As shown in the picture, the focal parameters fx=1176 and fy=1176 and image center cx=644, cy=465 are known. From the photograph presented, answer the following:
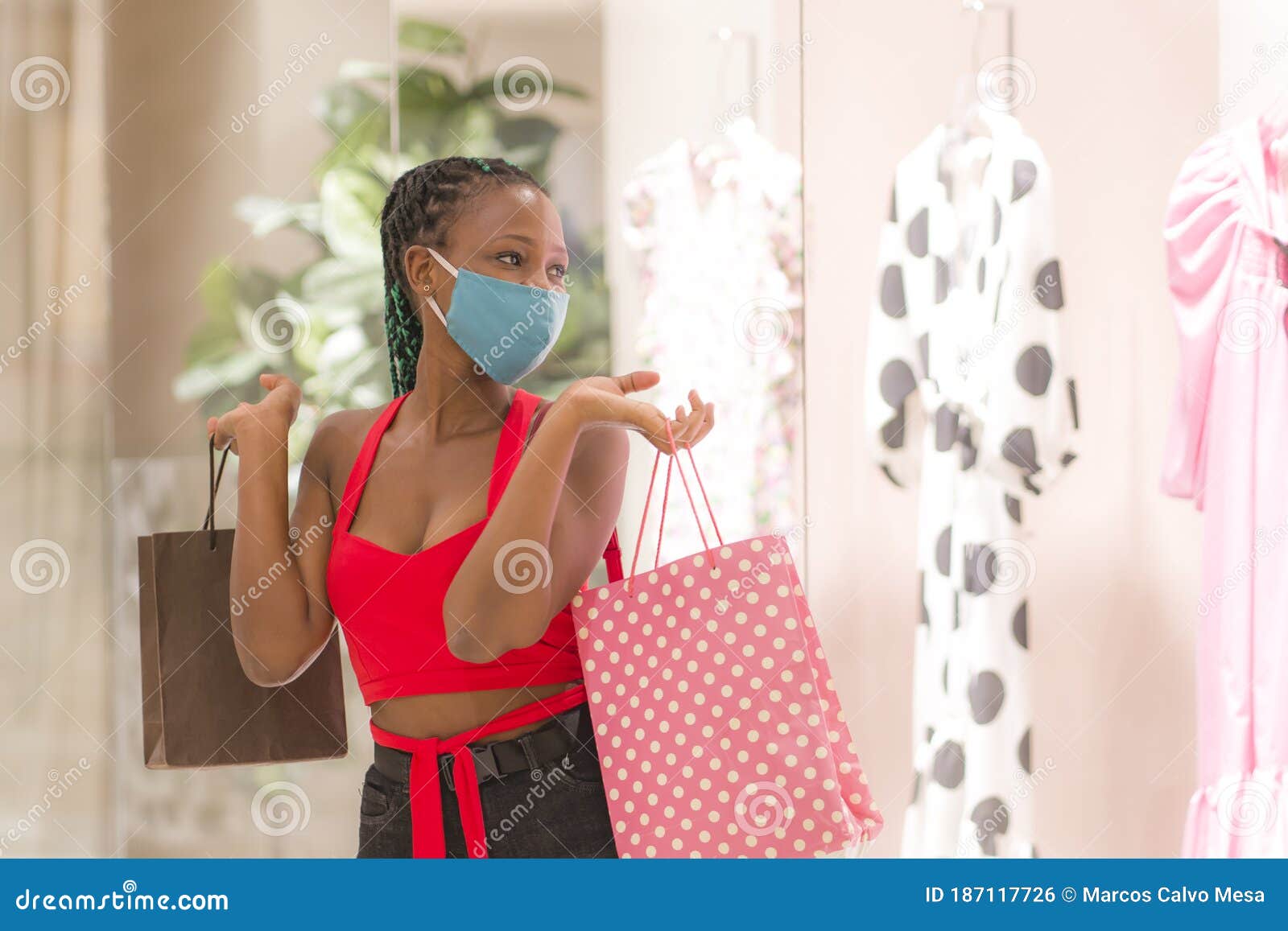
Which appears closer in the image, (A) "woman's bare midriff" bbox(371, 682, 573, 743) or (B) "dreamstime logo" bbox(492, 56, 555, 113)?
(A) "woman's bare midriff" bbox(371, 682, 573, 743)

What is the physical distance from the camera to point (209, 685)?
1221 mm

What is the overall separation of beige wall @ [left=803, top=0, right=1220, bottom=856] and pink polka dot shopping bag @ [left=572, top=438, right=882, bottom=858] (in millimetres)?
873

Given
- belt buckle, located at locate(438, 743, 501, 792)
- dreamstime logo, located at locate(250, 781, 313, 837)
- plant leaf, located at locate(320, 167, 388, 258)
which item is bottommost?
dreamstime logo, located at locate(250, 781, 313, 837)

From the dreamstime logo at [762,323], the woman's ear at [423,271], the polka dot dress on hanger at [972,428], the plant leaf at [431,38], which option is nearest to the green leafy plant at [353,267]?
the plant leaf at [431,38]

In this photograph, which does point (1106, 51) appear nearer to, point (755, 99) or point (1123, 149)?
point (1123, 149)

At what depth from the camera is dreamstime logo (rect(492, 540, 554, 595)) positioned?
0.94m

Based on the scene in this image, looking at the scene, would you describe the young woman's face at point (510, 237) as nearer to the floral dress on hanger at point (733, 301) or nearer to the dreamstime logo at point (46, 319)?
the floral dress on hanger at point (733, 301)

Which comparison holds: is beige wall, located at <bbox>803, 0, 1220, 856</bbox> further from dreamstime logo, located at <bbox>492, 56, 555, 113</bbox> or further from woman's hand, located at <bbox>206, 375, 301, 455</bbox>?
woman's hand, located at <bbox>206, 375, 301, 455</bbox>

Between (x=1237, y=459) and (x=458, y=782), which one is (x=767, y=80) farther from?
(x=458, y=782)

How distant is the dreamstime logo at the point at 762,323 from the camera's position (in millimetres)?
1822

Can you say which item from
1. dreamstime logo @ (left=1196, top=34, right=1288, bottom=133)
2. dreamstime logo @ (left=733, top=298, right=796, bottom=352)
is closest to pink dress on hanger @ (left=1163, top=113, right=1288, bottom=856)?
dreamstime logo @ (left=1196, top=34, right=1288, bottom=133)

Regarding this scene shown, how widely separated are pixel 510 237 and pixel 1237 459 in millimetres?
1049

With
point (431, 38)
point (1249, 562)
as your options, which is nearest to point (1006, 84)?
point (1249, 562)
